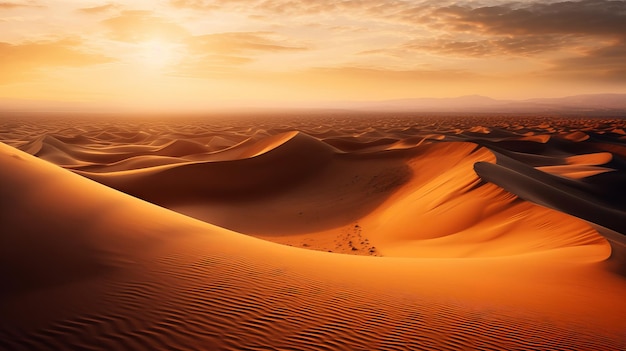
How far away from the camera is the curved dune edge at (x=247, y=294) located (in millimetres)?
4207

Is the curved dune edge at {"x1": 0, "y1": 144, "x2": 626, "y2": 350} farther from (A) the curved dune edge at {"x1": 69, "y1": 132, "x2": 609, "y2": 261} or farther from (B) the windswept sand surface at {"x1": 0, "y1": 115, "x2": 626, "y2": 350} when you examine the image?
(A) the curved dune edge at {"x1": 69, "y1": 132, "x2": 609, "y2": 261}

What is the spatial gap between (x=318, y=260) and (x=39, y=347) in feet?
15.1

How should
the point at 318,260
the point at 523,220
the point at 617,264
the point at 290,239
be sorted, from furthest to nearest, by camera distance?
the point at 290,239 < the point at 523,220 < the point at 318,260 < the point at 617,264

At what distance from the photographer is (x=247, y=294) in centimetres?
517

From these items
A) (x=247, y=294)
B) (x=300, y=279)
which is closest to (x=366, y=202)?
(x=300, y=279)

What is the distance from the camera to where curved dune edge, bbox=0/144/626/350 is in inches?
166

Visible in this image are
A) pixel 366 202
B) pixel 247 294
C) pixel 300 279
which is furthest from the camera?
pixel 366 202

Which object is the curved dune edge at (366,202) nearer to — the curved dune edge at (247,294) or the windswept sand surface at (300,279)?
the windswept sand surface at (300,279)

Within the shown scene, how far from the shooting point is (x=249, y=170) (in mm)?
23953

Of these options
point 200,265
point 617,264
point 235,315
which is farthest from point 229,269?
point 617,264

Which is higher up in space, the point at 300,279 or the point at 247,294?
the point at 247,294

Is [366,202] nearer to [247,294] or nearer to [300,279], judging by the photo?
[300,279]

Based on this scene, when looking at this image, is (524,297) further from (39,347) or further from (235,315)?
(39,347)

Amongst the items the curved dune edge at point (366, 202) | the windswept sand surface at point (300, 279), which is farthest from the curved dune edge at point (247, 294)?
the curved dune edge at point (366, 202)
